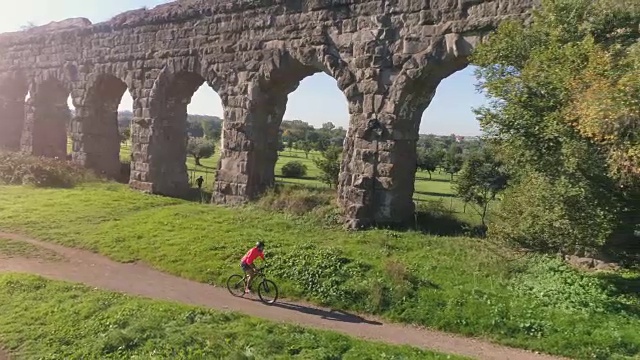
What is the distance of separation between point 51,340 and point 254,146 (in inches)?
311

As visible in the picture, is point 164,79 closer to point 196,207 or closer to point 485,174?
point 196,207

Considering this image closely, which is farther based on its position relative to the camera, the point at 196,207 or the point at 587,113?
the point at 196,207

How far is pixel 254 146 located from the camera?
14.3 metres

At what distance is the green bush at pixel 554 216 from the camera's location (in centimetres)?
700

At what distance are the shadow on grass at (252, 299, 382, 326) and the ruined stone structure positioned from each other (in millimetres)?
3791

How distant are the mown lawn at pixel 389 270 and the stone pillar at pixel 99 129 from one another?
5.37 meters

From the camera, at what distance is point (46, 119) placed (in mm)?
21281

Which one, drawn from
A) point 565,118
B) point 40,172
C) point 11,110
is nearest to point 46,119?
point 11,110

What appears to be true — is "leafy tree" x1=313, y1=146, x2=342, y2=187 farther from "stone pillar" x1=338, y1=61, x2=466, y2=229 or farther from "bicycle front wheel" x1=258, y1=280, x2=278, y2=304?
"bicycle front wheel" x1=258, y1=280, x2=278, y2=304

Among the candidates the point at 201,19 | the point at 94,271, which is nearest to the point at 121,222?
the point at 94,271

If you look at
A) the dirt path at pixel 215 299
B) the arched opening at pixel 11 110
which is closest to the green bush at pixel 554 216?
the dirt path at pixel 215 299

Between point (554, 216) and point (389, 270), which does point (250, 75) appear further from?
point (554, 216)

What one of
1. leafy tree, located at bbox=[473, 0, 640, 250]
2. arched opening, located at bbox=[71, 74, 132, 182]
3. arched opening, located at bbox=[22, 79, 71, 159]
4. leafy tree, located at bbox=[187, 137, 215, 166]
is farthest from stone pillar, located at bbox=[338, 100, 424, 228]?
leafy tree, located at bbox=[187, 137, 215, 166]

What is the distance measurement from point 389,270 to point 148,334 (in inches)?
152
